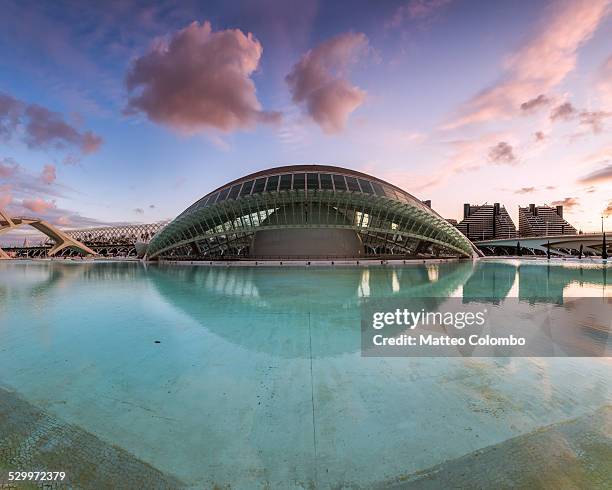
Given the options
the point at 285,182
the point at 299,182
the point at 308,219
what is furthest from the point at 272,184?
the point at 308,219

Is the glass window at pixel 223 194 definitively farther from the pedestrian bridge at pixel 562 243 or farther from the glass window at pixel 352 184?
the pedestrian bridge at pixel 562 243

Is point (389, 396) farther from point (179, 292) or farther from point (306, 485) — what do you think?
point (179, 292)

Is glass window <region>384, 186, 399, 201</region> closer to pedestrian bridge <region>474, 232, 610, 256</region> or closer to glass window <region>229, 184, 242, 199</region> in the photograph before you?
glass window <region>229, 184, 242, 199</region>

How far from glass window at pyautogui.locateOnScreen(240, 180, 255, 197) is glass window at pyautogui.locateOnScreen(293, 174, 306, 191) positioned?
611 centimetres

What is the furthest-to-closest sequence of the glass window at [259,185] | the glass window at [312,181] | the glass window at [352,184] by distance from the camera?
1. the glass window at [259,185]
2. the glass window at [352,184]
3. the glass window at [312,181]

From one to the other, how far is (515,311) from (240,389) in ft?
32.6

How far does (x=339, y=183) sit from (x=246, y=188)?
1272 cm

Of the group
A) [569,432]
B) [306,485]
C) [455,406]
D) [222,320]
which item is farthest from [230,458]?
[222,320]

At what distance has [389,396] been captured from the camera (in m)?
4.49

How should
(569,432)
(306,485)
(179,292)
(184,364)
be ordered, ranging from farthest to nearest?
(179,292) < (184,364) < (569,432) < (306,485)

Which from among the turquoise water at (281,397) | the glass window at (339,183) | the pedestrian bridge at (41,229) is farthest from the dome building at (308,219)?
the pedestrian bridge at (41,229)

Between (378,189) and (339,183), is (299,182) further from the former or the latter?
(378,189)

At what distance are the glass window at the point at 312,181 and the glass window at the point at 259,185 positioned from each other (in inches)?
239

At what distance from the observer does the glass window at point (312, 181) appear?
39.5 metres
